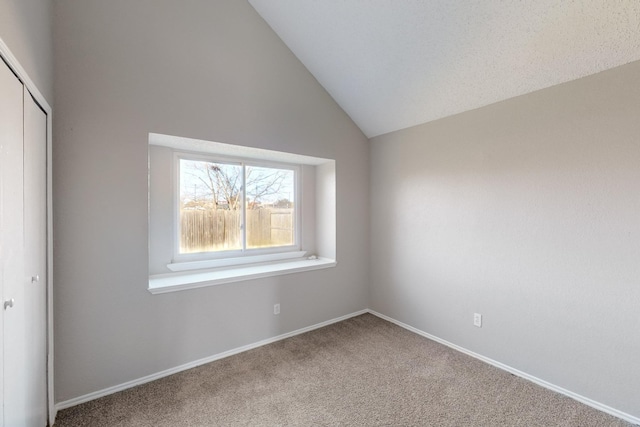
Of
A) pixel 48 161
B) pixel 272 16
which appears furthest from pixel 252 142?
pixel 48 161

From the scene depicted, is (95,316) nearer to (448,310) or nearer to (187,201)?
→ (187,201)

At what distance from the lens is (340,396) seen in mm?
2023

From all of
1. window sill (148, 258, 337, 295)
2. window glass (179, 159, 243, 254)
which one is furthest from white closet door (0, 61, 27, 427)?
window glass (179, 159, 243, 254)

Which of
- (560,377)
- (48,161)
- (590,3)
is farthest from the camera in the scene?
(560,377)

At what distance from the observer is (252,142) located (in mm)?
2719

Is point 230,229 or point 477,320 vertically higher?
point 230,229

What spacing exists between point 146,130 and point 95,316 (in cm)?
143

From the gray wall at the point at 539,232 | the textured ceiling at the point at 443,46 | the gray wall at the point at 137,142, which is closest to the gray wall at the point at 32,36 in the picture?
the gray wall at the point at 137,142

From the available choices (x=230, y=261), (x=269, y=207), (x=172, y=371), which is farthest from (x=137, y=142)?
(x=172, y=371)

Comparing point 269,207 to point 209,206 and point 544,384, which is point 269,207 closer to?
point 209,206

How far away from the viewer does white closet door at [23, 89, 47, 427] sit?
4.69 feet

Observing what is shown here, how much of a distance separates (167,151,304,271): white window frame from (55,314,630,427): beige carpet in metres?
0.98

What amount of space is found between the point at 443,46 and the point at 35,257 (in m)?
3.11

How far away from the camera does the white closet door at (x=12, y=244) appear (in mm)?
1153
